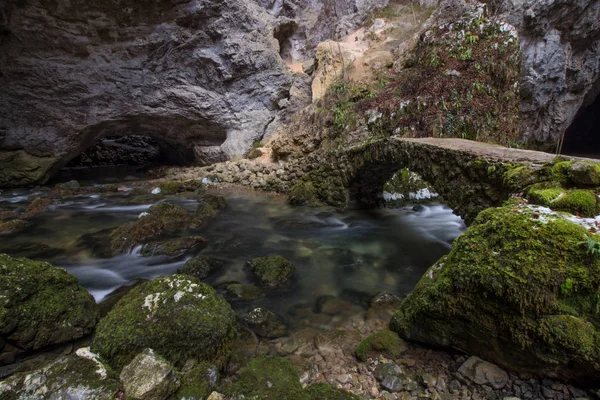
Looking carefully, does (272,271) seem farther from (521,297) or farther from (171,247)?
(521,297)

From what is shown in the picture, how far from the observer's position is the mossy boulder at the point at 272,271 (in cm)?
461

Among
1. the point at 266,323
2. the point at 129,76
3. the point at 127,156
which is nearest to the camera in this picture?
the point at 266,323

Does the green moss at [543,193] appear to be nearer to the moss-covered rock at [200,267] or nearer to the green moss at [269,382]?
the green moss at [269,382]

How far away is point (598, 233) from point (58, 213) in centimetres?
1151

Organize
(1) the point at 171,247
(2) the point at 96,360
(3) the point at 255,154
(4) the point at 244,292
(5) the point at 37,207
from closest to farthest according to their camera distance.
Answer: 1. (2) the point at 96,360
2. (4) the point at 244,292
3. (1) the point at 171,247
4. (5) the point at 37,207
5. (3) the point at 255,154

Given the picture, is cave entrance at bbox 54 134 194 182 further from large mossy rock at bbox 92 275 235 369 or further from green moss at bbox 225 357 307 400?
green moss at bbox 225 357 307 400

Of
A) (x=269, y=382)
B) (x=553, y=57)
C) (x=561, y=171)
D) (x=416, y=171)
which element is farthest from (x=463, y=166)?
(x=553, y=57)

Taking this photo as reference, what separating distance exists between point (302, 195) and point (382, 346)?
7.07 meters

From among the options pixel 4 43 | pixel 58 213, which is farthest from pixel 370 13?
pixel 58 213

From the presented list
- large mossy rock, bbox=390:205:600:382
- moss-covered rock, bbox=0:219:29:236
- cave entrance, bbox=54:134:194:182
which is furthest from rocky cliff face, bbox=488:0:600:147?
cave entrance, bbox=54:134:194:182

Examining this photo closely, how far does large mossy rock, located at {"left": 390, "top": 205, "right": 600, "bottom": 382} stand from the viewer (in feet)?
6.55

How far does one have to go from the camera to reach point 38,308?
3.09 m

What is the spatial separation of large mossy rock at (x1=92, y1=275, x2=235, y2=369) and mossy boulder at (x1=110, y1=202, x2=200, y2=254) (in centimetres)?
325

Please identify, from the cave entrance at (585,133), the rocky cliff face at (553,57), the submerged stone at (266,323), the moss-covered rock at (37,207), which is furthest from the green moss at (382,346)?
the cave entrance at (585,133)
